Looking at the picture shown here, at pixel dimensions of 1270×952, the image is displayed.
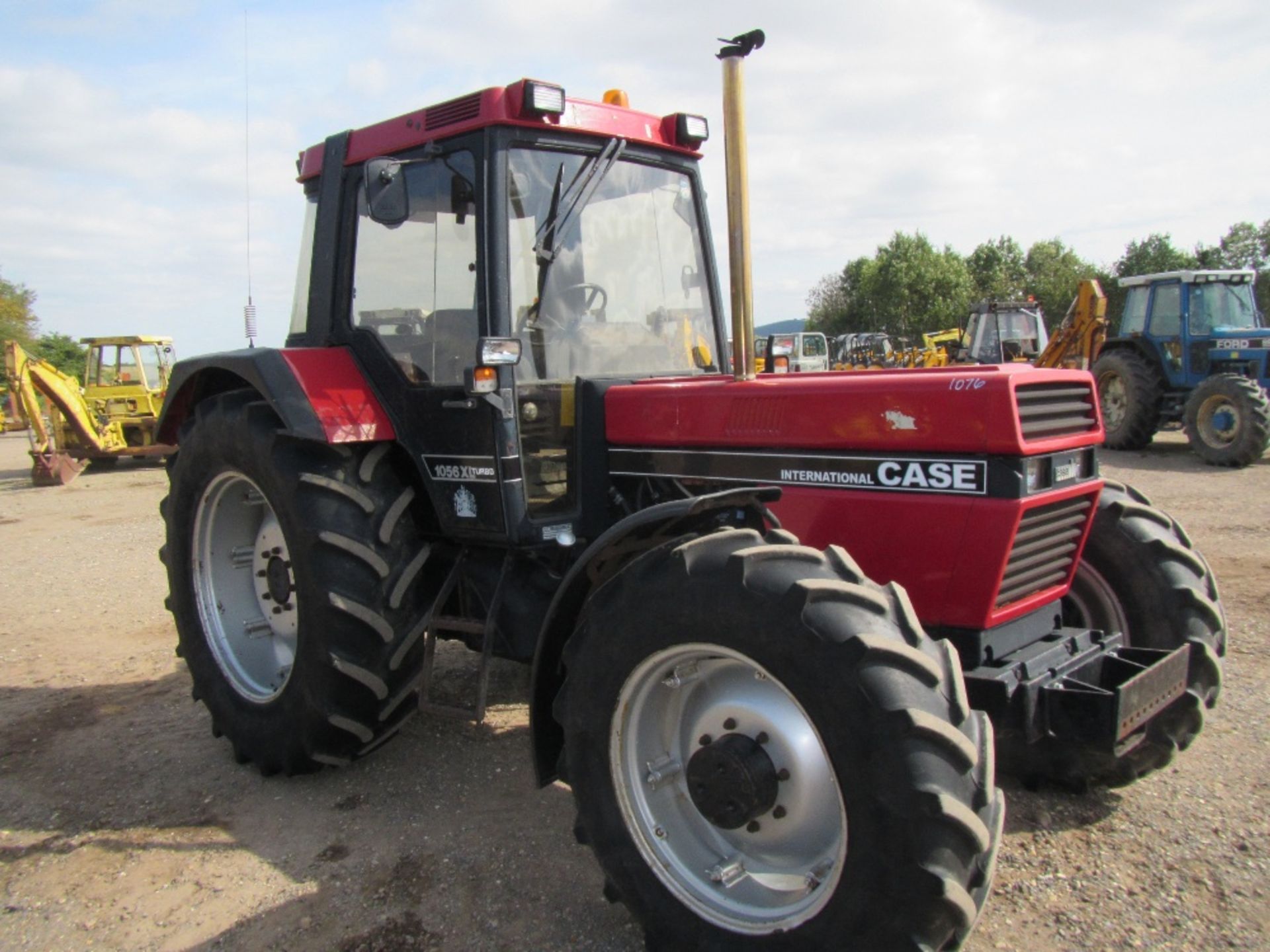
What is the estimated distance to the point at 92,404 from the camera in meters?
16.4

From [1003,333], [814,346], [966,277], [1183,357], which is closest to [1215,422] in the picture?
[1183,357]

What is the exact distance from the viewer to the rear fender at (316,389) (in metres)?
3.64

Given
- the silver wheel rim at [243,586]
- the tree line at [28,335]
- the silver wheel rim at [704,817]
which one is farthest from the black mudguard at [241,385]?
the tree line at [28,335]

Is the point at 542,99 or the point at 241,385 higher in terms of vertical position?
the point at 542,99

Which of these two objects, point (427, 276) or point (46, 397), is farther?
point (46, 397)

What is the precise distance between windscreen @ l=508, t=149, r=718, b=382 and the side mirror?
0.39m

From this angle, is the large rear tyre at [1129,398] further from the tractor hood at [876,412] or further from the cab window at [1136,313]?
the tractor hood at [876,412]

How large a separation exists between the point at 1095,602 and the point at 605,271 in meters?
2.21

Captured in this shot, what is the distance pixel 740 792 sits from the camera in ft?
8.16

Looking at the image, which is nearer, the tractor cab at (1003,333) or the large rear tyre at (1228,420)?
the large rear tyre at (1228,420)

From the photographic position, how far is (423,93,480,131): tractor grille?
3.44 meters

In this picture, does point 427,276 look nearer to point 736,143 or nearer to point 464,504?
point 464,504

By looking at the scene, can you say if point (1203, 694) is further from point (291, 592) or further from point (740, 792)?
point (291, 592)

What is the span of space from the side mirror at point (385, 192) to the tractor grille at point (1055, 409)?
81.9 inches
